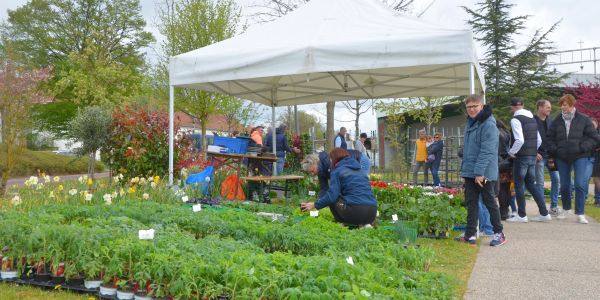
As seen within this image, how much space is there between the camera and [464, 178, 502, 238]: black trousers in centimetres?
562

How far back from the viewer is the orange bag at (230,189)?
8844 millimetres

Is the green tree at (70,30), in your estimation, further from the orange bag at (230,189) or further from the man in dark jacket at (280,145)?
the orange bag at (230,189)

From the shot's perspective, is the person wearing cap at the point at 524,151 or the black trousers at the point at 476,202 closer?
the black trousers at the point at 476,202

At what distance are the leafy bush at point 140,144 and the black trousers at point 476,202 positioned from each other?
579 cm

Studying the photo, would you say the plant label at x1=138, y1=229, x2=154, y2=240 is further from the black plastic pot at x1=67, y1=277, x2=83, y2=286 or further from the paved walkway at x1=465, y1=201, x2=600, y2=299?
the paved walkway at x1=465, y1=201, x2=600, y2=299

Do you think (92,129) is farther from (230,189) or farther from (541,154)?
(541,154)

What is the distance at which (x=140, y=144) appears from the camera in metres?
9.30

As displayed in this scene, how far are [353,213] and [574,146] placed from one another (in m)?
4.11

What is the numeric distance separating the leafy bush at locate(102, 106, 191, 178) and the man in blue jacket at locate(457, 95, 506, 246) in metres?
5.79

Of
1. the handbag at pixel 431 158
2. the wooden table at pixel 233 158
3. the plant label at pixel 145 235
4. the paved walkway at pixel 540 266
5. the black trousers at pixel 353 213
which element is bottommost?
the paved walkway at pixel 540 266

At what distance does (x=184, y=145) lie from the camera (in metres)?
9.90

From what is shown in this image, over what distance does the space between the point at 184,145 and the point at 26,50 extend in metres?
29.8

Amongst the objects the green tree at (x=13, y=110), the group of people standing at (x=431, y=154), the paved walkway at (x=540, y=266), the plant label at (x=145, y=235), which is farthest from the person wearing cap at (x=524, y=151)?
the green tree at (x=13, y=110)

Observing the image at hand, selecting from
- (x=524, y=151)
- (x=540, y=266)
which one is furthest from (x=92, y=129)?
(x=540, y=266)
